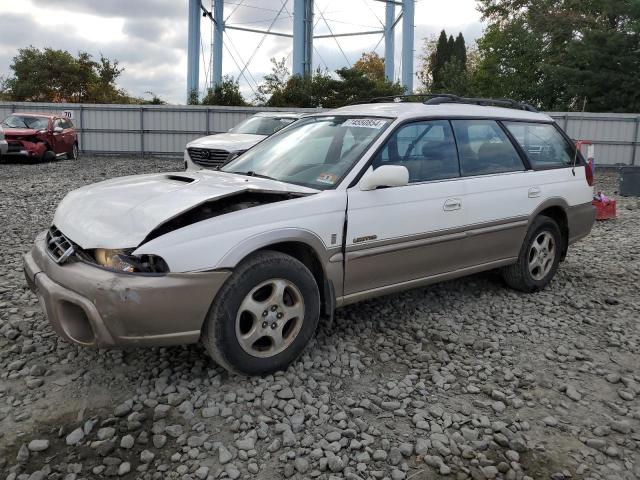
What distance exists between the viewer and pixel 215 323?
320cm

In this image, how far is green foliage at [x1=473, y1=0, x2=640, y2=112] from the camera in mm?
25234

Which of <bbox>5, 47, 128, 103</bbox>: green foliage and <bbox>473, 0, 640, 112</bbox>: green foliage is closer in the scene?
<bbox>473, 0, 640, 112</bbox>: green foliage

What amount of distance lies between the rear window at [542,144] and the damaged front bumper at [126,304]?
3233mm

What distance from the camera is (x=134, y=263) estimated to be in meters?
3.06

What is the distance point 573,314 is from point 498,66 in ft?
114

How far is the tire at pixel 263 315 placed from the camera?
10.6ft

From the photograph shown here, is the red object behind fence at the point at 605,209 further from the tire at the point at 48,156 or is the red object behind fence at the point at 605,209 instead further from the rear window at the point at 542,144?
the tire at the point at 48,156

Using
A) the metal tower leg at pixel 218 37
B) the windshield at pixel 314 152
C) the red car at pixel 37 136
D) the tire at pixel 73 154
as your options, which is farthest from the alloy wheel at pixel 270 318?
the metal tower leg at pixel 218 37

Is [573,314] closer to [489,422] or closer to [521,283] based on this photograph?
[521,283]

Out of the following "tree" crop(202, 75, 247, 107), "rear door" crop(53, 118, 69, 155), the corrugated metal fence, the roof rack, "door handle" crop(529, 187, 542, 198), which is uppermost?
"tree" crop(202, 75, 247, 107)

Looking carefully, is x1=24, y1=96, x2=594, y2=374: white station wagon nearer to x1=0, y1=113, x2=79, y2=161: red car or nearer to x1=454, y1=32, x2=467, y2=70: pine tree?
x1=0, y1=113, x2=79, y2=161: red car

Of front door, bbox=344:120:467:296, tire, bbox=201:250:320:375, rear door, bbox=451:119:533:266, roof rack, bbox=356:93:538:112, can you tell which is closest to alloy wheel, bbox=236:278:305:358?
tire, bbox=201:250:320:375

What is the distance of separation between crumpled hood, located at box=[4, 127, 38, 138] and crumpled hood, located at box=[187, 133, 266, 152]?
24.6 feet

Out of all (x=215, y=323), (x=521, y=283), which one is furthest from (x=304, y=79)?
(x=215, y=323)
